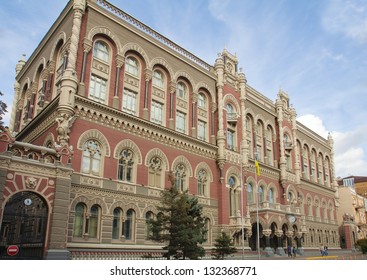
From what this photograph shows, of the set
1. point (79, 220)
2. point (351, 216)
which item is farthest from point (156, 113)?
point (351, 216)

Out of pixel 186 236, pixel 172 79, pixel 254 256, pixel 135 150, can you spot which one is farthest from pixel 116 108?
pixel 254 256

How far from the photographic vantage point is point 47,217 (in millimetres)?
20453

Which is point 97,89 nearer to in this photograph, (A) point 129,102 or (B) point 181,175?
(A) point 129,102

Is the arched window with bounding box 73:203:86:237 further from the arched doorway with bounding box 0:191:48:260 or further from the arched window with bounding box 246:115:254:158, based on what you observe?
the arched window with bounding box 246:115:254:158

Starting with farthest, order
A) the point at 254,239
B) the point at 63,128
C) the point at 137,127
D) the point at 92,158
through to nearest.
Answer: the point at 254,239
the point at 137,127
the point at 92,158
the point at 63,128

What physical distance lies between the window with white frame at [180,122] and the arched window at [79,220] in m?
13.7

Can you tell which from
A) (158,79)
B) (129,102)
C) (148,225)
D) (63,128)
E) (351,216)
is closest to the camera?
(63,128)

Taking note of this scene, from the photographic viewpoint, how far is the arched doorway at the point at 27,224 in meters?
20.3

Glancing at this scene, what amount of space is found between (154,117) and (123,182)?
25.3ft

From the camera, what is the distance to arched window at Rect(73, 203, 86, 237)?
81.8 feet

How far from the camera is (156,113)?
33625 millimetres

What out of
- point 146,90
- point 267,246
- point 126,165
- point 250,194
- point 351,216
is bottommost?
point 267,246

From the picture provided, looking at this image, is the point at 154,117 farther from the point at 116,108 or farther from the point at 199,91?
the point at 199,91

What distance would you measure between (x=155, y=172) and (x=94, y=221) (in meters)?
7.75
